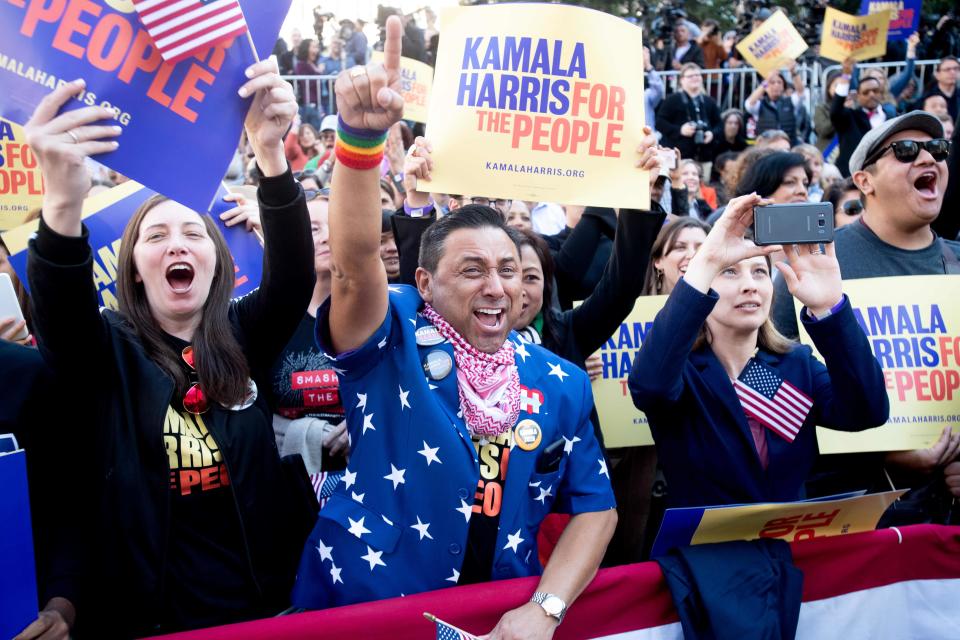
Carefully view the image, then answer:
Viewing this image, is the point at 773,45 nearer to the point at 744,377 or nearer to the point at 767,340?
the point at 767,340

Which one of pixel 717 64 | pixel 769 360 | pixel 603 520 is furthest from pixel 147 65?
pixel 717 64

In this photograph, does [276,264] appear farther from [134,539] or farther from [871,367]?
[871,367]

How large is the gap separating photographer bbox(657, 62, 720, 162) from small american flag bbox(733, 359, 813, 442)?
24.8ft

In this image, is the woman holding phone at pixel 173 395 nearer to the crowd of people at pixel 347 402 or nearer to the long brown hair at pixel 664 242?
the crowd of people at pixel 347 402

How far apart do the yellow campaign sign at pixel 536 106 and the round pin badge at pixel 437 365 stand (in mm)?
1091

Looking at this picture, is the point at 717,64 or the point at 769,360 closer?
the point at 769,360

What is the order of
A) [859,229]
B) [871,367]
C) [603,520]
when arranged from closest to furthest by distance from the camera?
[603,520]
[871,367]
[859,229]

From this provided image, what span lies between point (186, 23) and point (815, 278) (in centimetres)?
194

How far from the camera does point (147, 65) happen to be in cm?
242

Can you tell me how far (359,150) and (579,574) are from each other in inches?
49.2

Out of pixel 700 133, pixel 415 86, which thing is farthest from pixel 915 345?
pixel 700 133

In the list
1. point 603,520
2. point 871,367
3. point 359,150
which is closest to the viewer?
point 359,150

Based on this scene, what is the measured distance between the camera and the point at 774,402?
292 centimetres

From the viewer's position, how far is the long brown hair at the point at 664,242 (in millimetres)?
4289
